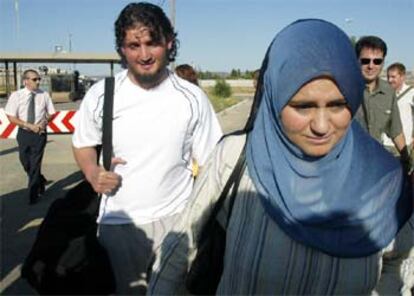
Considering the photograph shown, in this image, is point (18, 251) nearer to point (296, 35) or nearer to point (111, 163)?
point (111, 163)

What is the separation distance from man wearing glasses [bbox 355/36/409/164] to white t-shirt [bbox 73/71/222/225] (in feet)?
7.01

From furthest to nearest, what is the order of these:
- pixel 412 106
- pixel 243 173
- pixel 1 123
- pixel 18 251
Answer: pixel 1 123 < pixel 412 106 < pixel 18 251 < pixel 243 173

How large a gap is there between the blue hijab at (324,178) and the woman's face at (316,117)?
23 mm

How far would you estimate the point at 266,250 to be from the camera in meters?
1.78

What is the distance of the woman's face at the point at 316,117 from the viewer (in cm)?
168

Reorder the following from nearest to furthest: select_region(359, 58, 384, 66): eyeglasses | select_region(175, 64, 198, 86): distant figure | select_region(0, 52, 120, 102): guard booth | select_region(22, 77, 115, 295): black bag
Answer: select_region(22, 77, 115, 295): black bag < select_region(359, 58, 384, 66): eyeglasses < select_region(175, 64, 198, 86): distant figure < select_region(0, 52, 120, 102): guard booth

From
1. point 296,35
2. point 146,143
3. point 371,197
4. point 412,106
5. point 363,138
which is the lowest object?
point 412,106

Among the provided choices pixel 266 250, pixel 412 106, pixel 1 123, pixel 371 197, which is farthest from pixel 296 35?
pixel 1 123

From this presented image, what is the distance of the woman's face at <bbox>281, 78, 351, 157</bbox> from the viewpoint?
5.51 ft

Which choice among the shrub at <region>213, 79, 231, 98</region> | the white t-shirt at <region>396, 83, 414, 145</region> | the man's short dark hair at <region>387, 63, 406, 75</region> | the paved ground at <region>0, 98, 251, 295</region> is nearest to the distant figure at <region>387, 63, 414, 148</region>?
the white t-shirt at <region>396, 83, 414, 145</region>

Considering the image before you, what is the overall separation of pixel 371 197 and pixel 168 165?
1.48 metres

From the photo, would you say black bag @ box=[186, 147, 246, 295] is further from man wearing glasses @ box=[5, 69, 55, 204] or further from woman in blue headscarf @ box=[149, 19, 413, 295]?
man wearing glasses @ box=[5, 69, 55, 204]

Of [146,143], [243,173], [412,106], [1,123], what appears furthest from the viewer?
[1,123]

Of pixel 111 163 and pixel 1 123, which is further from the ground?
pixel 111 163
